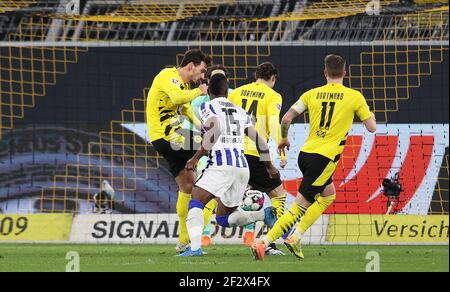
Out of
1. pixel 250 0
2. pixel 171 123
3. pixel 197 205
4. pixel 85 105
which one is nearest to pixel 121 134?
pixel 85 105

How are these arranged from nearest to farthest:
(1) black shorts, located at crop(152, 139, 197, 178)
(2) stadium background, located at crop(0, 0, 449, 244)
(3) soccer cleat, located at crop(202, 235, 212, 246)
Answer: (1) black shorts, located at crop(152, 139, 197, 178) → (3) soccer cleat, located at crop(202, 235, 212, 246) → (2) stadium background, located at crop(0, 0, 449, 244)

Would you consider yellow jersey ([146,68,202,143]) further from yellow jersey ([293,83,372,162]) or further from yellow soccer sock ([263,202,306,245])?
yellow soccer sock ([263,202,306,245])

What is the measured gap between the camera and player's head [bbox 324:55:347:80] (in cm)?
1190

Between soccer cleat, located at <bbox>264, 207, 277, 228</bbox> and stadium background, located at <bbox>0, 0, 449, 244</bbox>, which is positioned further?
stadium background, located at <bbox>0, 0, 449, 244</bbox>

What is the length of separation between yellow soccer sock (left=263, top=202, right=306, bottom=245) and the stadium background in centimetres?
829

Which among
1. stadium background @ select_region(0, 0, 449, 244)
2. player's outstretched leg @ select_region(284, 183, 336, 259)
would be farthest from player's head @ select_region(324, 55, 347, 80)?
stadium background @ select_region(0, 0, 449, 244)

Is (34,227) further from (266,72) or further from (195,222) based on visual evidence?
(195,222)

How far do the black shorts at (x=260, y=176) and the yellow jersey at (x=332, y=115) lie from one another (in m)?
1.63

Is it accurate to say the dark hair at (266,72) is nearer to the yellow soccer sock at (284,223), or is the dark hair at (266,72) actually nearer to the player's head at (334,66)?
the player's head at (334,66)

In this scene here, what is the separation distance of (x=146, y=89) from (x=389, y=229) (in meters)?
6.55

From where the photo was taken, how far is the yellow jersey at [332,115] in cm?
1188

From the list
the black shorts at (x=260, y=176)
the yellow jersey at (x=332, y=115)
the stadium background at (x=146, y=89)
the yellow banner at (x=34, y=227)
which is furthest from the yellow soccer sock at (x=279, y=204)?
the stadium background at (x=146, y=89)

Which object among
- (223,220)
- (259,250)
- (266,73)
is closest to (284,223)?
(259,250)
